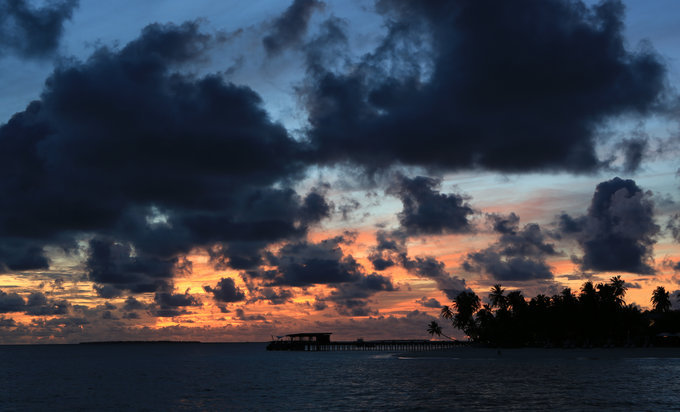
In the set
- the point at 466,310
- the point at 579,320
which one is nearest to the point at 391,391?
the point at 579,320

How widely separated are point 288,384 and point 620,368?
4358cm

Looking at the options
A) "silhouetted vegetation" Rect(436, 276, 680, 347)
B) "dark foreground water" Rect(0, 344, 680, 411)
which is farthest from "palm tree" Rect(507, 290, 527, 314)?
"dark foreground water" Rect(0, 344, 680, 411)

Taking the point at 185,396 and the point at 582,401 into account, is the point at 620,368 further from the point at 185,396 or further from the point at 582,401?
the point at 185,396

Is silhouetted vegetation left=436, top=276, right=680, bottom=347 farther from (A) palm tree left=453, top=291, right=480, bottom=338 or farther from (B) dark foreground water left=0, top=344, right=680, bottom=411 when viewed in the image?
(B) dark foreground water left=0, top=344, right=680, bottom=411

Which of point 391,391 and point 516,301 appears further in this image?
point 516,301

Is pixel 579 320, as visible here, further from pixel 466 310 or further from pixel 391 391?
pixel 391 391

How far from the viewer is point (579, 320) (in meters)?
136

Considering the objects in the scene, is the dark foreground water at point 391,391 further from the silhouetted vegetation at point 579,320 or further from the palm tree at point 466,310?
the palm tree at point 466,310

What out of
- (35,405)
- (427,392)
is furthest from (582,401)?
(35,405)

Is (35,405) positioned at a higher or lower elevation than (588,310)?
lower

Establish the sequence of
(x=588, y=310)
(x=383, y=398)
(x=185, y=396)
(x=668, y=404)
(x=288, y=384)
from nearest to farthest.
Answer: (x=668, y=404)
(x=383, y=398)
(x=185, y=396)
(x=288, y=384)
(x=588, y=310)

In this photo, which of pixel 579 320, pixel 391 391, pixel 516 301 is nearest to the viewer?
pixel 391 391

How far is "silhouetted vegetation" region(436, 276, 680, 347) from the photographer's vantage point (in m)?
136

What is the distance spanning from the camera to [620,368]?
79.9 m
